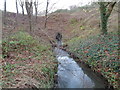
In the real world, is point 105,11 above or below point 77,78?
above

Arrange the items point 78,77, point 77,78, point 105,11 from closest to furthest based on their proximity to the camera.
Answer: point 77,78 < point 78,77 < point 105,11

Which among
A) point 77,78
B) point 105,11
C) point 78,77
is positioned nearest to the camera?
point 77,78

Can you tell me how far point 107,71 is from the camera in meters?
6.17

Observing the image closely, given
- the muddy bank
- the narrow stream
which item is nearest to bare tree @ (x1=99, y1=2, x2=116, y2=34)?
the muddy bank

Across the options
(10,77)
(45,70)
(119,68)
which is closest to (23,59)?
(45,70)

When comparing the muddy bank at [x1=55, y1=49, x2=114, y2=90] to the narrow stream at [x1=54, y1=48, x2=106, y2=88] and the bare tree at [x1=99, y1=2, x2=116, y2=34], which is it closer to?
the narrow stream at [x1=54, y1=48, x2=106, y2=88]

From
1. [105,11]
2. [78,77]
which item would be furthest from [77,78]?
[105,11]

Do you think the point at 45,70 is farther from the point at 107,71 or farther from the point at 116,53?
the point at 116,53

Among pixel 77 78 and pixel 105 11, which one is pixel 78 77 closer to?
pixel 77 78

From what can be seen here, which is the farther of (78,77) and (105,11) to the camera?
(105,11)

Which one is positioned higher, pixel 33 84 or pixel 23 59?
pixel 23 59

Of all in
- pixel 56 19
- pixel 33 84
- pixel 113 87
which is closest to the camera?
pixel 33 84

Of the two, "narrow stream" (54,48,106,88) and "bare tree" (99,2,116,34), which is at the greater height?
"bare tree" (99,2,116,34)

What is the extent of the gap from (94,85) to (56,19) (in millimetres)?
21365
